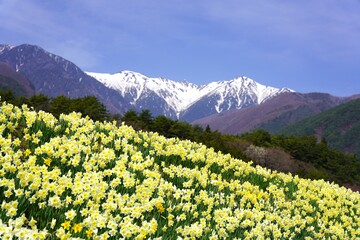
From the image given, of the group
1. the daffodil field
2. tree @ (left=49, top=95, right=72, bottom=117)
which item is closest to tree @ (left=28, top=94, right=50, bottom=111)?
tree @ (left=49, top=95, right=72, bottom=117)

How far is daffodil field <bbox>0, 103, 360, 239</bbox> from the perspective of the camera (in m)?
5.27

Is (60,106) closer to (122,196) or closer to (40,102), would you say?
(40,102)

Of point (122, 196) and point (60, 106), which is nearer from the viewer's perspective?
point (122, 196)

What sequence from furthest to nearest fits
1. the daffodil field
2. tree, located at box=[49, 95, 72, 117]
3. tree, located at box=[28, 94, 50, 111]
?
tree, located at box=[28, 94, 50, 111]
tree, located at box=[49, 95, 72, 117]
the daffodil field

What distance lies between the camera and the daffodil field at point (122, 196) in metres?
5.27

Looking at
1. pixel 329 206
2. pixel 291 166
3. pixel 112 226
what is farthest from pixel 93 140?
pixel 291 166

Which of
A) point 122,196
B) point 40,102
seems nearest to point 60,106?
point 40,102

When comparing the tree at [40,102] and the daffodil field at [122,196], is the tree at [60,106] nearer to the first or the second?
the tree at [40,102]

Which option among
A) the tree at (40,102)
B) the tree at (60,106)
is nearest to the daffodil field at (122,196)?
the tree at (60,106)

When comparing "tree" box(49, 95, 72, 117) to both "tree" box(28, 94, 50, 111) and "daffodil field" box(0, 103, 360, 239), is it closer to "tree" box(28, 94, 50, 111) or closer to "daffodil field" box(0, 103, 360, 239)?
"tree" box(28, 94, 50, 111)

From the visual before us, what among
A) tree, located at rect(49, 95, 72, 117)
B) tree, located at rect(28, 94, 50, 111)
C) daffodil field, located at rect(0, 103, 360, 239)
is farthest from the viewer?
tree, located at rect(28, 94, 50, 111)

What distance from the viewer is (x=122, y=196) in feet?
21.6

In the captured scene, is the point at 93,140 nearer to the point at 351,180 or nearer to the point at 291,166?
the point at 291,166

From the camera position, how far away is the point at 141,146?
11.1m
